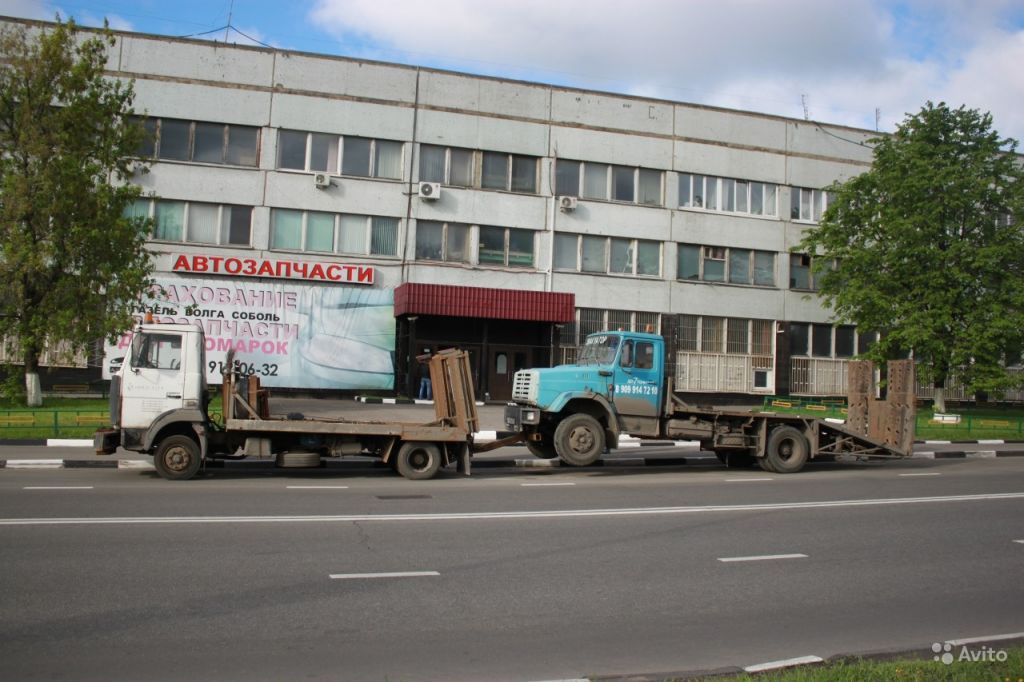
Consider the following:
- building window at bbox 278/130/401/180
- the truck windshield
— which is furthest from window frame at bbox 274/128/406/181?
the truck windshield

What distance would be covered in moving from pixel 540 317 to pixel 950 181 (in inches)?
603

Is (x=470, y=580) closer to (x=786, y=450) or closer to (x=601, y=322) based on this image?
(x=786, y=450)

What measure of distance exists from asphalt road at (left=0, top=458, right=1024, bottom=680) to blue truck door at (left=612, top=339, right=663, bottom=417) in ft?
11.1

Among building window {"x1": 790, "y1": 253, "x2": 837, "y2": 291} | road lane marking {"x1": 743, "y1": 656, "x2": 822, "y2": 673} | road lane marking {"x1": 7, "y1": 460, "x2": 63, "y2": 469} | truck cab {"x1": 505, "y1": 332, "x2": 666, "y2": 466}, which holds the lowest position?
road lane marking {"x1": 7, "y1": 460, "x2": 63, "y2": 469}

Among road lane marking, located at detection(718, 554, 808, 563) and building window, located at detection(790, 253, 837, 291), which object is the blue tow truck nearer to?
road lane marking, located at detection(718, 554, 808, 563)

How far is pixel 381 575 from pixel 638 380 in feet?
31.9

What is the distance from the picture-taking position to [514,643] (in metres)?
5.67

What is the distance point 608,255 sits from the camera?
3372 cm

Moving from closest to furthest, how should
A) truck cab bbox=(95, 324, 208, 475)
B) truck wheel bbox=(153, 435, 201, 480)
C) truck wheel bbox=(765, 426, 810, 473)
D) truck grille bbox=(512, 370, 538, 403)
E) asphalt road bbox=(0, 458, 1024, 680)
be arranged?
asphalt road bbox=(0, 458, 1024, 680)
truck cab bbox=(95, 324, 208, 475)
truck wheel bbox=(153, 435, 201, 480)
truck grille bbox=(512, 370, 538, 403)
truck wheel bbox=(765, 426, 810, 473)

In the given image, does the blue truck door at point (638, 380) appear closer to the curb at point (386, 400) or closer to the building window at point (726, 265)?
the curb at point (386, 400)

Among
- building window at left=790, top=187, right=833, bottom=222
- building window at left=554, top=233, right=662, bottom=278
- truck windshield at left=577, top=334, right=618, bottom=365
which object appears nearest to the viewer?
truck windshield at left=577, top=334, right=618, bottom=365

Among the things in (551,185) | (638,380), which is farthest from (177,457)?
(551,185)

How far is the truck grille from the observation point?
16.0 meters

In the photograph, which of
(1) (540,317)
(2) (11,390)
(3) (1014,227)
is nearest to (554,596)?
(2) (11,390)
